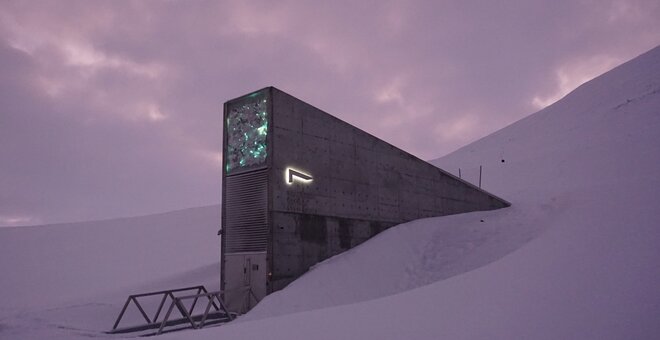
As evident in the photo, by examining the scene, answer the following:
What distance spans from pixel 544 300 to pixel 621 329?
998 millimetres

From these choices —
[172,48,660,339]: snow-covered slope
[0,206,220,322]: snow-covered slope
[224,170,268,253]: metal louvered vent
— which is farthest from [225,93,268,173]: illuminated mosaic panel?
[0,206,220,322]: snow-covered slope

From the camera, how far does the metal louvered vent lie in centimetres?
1269

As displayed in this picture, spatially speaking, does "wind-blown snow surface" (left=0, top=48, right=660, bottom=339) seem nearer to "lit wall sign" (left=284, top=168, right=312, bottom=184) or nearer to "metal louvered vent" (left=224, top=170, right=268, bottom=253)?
"metal louvered vent" (left=224, top=170, right=268, bottom=253)

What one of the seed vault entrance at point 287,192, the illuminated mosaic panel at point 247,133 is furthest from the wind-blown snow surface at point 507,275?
the illuminated mosaic panel at point 247,133

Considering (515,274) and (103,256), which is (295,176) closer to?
(515,274)

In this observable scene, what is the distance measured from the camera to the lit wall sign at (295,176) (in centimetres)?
1298

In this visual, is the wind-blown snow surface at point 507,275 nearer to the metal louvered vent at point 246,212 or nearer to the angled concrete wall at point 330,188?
the angled concrete wall at point 330,188

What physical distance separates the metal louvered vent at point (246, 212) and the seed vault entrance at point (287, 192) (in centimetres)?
3

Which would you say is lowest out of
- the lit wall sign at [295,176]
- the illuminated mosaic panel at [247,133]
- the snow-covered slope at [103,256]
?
the snow-covered slope at [103,256]

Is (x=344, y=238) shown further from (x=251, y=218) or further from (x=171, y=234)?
(x=171, y=234)

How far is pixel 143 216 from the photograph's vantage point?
51094 mm

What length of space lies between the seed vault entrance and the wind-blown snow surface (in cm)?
75

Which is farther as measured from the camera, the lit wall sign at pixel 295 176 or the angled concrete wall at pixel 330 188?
the lit wall sign at pixel 295 176

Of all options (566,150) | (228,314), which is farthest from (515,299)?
(566,150)
